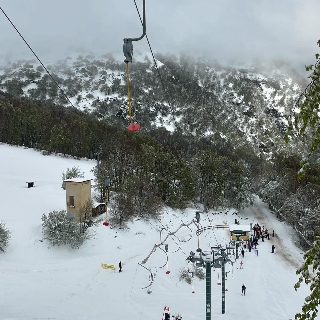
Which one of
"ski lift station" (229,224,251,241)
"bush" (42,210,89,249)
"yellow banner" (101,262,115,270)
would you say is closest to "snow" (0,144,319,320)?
"yellow banner" (101,262,115,270)

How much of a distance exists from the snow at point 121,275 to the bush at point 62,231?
616 millimetres

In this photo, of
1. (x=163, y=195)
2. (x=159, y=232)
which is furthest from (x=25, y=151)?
(x=159, y=232)

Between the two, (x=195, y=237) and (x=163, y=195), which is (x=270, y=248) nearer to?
(x=195, y=237)

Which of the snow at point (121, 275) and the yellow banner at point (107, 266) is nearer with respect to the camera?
the snow at point (121, 275)

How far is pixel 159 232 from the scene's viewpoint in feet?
112

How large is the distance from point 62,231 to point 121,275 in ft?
21.7

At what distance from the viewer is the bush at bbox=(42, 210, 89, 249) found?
83.9 feet

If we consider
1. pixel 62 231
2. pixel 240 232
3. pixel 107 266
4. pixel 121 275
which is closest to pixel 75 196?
pixel 62 231

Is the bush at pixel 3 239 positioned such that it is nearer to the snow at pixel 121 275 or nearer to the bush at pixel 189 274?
the snow at pixel 121 275

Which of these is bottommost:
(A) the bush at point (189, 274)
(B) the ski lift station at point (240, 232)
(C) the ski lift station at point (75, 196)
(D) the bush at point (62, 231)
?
(A) the bush at point (189, 274)

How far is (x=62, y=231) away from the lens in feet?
84.5

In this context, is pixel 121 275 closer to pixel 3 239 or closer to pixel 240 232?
pixel 3 239

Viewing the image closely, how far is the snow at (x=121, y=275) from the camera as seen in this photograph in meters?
18.3

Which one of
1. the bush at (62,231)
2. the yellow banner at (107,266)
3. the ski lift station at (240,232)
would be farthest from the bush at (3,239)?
the ski lift station at (240,232)
